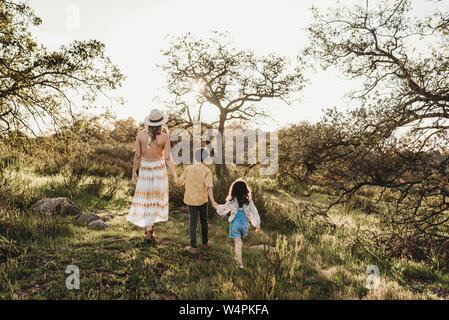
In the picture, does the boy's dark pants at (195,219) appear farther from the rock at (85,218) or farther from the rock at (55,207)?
the rock at (55,207)

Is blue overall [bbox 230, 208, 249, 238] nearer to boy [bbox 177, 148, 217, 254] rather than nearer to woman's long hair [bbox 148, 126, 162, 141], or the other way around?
boy [bbox 177, 148, 217, 254]

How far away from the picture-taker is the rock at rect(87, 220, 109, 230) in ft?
19.0

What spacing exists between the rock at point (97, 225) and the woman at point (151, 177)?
1.13 m

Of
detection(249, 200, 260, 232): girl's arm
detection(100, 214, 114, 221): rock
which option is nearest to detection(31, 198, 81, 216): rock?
detection(100, 214, 114, 221): rock

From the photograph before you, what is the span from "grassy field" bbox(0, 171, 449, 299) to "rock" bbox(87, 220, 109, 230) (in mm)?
166

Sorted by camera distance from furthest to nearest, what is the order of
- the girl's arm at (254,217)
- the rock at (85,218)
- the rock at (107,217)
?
1. the rock at (107,217)
2. the rock at (85,218)
3. the girl's arm at (254,217)

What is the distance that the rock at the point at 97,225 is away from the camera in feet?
19.0

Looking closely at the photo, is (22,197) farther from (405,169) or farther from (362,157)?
(405,169)

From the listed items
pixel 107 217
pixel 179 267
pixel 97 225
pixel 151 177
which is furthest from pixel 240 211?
pixel 107 217

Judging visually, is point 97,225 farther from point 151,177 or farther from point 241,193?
point 241,193

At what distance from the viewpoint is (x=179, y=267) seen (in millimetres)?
4129

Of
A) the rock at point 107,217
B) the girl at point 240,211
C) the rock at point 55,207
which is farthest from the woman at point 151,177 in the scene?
the rock at point 55,207

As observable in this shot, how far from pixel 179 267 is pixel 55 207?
13.7 feet
